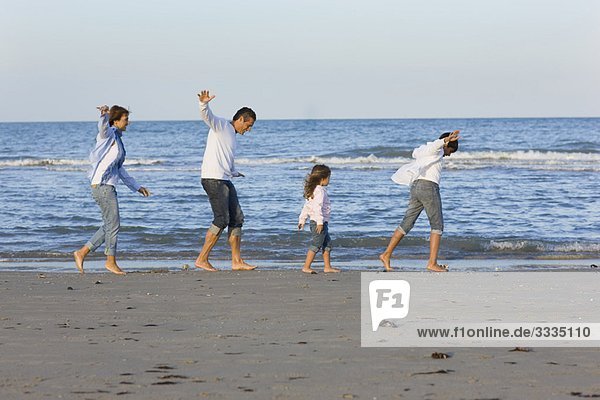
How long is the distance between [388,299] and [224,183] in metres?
2.80

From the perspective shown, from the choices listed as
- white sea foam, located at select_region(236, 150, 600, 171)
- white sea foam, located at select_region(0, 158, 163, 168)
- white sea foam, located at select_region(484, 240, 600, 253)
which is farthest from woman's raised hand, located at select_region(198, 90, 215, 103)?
white sea foam, located at select_region(0, 158, 163, 168)

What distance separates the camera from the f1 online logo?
6.17m

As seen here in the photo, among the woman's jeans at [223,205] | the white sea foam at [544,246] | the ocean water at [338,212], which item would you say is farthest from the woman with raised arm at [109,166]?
the white sea foam at [544,246]

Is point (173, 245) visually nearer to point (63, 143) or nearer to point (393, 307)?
point (393, 307)

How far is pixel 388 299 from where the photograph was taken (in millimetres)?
6984

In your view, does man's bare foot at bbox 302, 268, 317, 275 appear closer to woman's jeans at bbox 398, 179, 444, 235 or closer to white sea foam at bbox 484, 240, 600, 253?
woman's jeans at bbox 398, 179, 444, 235

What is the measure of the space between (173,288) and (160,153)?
37.5 m

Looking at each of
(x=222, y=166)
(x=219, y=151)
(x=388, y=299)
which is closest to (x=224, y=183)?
(x=222, y=166)

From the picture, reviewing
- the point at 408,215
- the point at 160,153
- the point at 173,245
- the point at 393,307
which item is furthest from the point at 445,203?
the point at 160,153

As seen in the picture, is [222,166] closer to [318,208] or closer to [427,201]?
[318,208]

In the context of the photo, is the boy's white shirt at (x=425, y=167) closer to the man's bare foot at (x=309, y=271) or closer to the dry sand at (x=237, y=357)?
the man's bare foot at (x=309, y=271)

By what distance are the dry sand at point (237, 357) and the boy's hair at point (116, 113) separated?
88.3 inches

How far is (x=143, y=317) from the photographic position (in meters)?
6.50

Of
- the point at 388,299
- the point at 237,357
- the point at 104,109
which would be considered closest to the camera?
the point at 237,357
